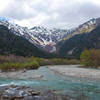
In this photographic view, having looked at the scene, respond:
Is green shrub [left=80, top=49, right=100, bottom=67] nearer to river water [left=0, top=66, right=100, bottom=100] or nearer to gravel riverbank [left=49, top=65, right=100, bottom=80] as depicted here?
gravel riverbank [left=49, top=65, right=100, bottom=80]

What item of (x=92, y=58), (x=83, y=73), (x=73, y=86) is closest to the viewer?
(x=73, y=86)

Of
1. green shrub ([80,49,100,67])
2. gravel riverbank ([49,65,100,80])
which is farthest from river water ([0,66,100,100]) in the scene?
green shrub ([80,49,100,67])

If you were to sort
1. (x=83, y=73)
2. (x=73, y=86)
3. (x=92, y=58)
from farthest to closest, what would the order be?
(x=92, y=58) → (x=83, y=73) → (x=73, y=86)

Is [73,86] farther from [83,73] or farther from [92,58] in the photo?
[92,58]

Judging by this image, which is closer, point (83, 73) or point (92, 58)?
point (83, 73)

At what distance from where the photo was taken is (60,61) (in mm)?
164750

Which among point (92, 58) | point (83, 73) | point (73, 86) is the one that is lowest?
point (73, 86)

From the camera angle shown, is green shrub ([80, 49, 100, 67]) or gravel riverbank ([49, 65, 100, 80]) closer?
gravel riverbank ([49, 65, 100, 80])

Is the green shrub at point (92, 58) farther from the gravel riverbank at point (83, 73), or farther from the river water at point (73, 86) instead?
the river water at point (73, 86)

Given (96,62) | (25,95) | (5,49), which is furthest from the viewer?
(5,49)

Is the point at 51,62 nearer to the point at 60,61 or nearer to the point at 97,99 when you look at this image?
the point at 60,61

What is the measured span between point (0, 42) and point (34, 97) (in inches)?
7047

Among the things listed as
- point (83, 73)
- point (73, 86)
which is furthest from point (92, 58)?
point (73, 86)

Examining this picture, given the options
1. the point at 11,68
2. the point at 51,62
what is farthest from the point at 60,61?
the point at 11,68
